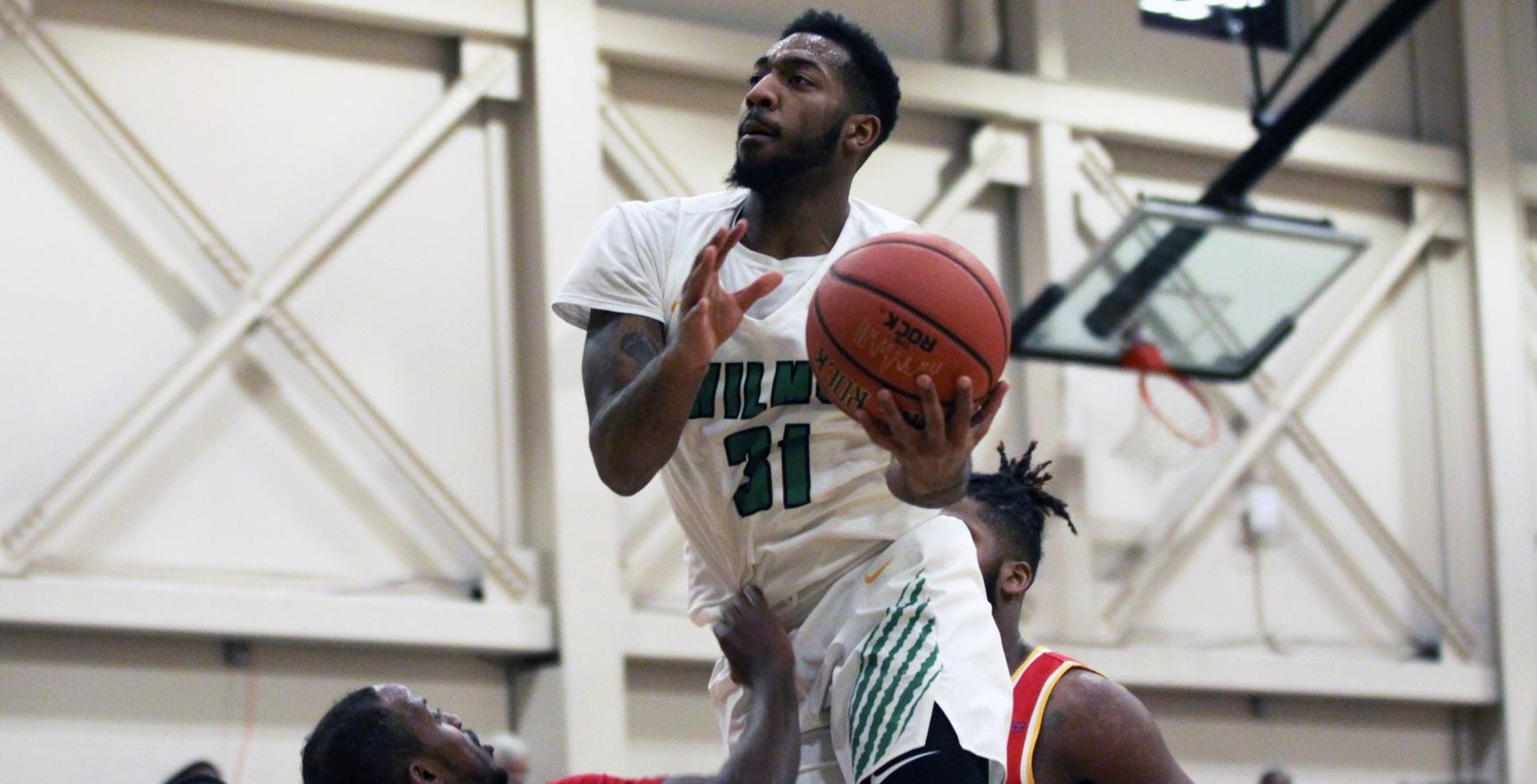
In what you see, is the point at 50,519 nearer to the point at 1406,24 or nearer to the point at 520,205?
the point at 520,205

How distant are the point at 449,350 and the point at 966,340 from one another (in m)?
6.08

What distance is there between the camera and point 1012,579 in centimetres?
500

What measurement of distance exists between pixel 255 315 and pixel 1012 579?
4.78 meters

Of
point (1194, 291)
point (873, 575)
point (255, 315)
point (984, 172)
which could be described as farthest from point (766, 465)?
point (984, 172)

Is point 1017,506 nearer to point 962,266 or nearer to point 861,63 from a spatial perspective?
point 861,63

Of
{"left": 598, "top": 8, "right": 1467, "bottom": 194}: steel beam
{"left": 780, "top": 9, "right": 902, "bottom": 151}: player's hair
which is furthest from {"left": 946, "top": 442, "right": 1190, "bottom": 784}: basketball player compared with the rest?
{"left": 598, "top": 8, "right": 1467, "bottom": 194}: steel beam

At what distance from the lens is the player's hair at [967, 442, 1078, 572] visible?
507cm

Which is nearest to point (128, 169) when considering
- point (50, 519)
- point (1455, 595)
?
point (50, 519)

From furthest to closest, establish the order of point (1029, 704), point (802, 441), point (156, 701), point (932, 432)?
1. point (156, 701)
2. point (1029, 704)
3. point (802, 441)
4. point (932, 432)

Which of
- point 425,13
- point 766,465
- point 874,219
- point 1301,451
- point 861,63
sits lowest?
point 766,465

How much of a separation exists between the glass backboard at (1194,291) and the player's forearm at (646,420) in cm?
629

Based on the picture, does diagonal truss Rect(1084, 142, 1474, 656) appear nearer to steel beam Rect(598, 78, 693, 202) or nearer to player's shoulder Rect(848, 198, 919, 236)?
steel beam Rect(598, 78, 693, 202)

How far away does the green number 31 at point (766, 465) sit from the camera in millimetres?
3859

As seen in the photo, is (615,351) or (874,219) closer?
(615,351)
